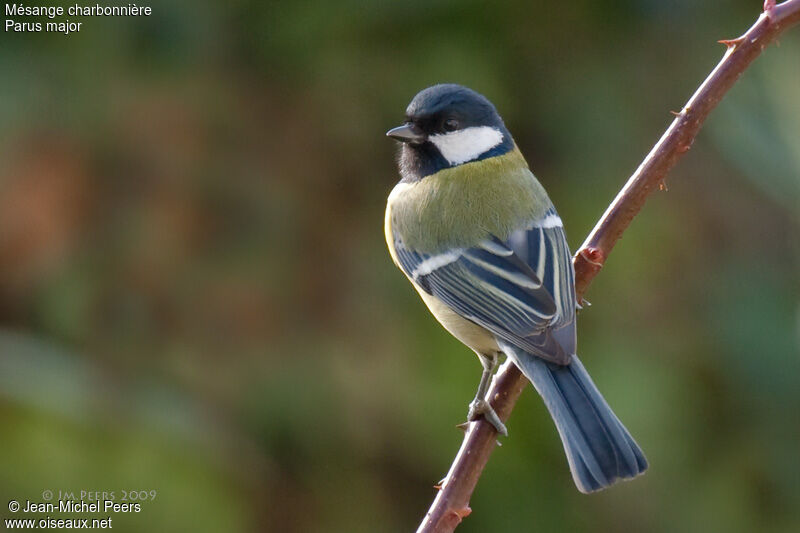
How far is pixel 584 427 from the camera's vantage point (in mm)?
2031

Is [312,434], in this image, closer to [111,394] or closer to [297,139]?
[111,394]

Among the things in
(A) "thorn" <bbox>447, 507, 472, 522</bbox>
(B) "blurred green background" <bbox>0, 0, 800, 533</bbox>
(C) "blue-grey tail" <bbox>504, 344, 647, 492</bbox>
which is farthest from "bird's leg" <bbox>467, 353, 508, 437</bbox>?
(B) "blurred green background" <bbox>0, 0, 800, 533</bbox>

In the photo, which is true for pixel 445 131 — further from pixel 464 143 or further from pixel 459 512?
pixel 459 512

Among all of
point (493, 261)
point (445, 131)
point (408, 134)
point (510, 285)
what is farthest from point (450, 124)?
point (510, 285)

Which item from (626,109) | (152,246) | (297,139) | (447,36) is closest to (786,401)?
(626,109)

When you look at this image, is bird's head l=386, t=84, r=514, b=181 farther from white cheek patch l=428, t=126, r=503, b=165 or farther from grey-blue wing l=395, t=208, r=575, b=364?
grey-blue wing l=395, t=208, r=575, b=364

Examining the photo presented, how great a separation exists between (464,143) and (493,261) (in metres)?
0.42

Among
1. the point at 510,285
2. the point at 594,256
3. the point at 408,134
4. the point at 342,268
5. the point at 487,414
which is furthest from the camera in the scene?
the point at 342,268

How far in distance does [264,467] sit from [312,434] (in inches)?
8.4

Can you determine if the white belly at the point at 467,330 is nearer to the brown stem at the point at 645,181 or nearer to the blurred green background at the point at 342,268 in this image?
the brown stem at the point at 645,181

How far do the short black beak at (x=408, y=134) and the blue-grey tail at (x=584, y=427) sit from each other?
2.41 feet

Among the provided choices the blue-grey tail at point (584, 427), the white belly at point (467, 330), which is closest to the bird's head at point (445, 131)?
the white belly at point (467, 330)

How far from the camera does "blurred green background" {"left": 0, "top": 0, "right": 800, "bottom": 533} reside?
140 inches

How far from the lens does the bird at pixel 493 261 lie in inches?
80.5
